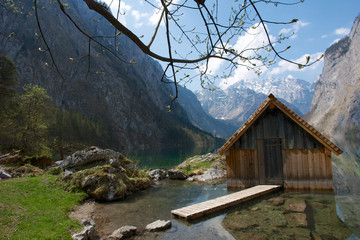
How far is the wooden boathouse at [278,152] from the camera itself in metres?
12.2

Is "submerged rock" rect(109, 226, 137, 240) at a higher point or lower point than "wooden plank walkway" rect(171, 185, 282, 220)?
lower

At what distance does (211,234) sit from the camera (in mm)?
7398

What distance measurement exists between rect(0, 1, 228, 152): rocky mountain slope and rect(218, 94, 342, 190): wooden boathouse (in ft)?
218

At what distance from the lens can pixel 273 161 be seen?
539 inches

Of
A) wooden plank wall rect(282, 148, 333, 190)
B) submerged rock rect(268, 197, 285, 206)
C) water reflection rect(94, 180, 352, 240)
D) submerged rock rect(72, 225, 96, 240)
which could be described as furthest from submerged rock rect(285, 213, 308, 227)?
submerged rock rect(72, 225, 96, 240)

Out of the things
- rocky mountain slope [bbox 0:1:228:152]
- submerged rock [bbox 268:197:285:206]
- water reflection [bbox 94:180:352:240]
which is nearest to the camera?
water reflection [bbox 94:180:352:240]

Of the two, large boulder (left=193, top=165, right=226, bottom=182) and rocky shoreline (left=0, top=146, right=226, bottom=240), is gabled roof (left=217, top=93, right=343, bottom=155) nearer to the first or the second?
large boulder (left=193, top=165, right=226, bottom=182)

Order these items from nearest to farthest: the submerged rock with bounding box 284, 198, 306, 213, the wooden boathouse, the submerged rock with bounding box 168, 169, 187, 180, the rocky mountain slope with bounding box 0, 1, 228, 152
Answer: the submerged rock with bounding box 284, 198, 306, 213, the wooden boathouse, the submerged rock with bounding box 168, 169, 187, 180, the rocky mountain slope with bounding box 0, 1, 228, 152

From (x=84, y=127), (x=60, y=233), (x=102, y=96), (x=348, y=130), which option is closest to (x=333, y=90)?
(x=348, y=130)

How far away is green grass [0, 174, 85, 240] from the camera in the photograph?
6.52 metres

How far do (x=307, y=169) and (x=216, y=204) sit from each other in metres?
5.83

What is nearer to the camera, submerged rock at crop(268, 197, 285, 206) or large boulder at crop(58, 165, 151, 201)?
submerged rock at crop(268, 197, 285, 206)

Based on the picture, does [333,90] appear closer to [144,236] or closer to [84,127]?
[84,127]

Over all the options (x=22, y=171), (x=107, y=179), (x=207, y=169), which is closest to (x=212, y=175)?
(x=207, y=169)
